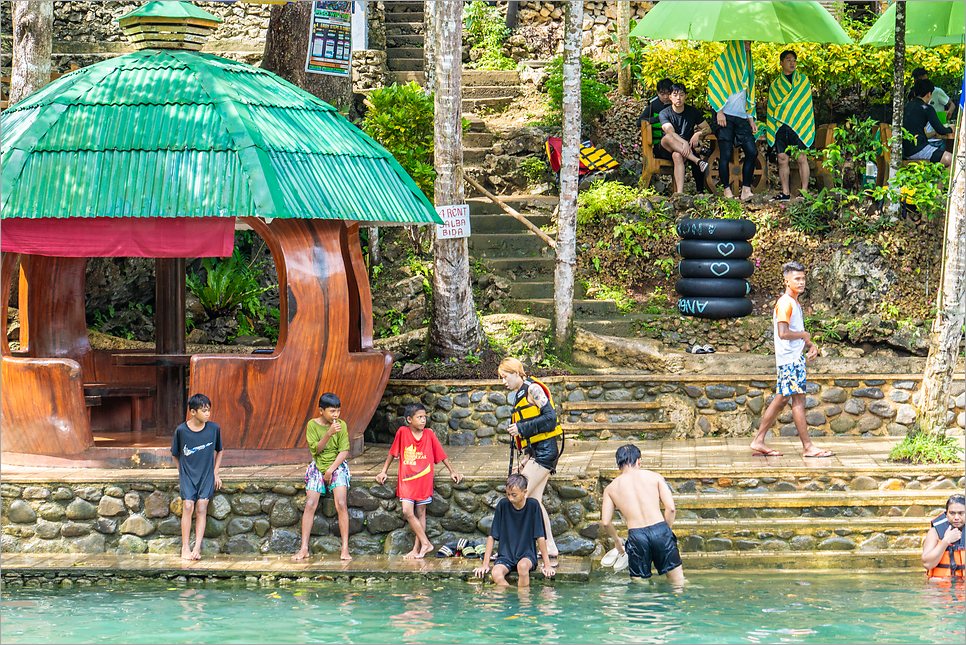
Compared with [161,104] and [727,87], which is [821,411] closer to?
[727,87]

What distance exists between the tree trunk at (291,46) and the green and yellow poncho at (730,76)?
5.40 m

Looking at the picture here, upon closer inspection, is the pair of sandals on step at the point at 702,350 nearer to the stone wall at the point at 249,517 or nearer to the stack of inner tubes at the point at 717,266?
the stack of inner tubes at the point at 717,266

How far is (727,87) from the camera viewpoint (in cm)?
1455

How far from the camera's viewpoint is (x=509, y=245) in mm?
14719

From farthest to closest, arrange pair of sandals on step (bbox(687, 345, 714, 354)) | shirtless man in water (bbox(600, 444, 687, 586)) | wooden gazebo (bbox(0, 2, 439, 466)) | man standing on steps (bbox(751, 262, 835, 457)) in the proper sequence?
1. pair of sandals on step (bbox(687, 345, 714, 354))
2. man standing on steps (bbox(751, 262, 835, 457))
3. wooden gazebo (bbox(0, 2, 439, 466))
4. shirtless man in water (bbox(600, 444, 687, 586))

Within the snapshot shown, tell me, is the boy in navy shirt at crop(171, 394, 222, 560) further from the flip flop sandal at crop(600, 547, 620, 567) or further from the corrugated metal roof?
the flip flop sandal at crop(600, 547, 620, 567)

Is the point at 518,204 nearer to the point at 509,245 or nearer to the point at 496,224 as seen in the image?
the point at 496,224

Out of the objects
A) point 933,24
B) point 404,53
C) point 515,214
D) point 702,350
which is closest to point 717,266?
point 702,350

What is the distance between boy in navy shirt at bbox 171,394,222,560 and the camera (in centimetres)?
888

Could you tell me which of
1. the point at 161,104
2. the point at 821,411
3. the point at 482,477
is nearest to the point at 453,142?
the point at 161,104

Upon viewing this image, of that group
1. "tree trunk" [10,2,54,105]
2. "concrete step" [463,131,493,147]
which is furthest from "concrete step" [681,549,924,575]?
"tree trunk" [10,2,54,105]

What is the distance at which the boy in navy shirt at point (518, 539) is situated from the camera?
832cm

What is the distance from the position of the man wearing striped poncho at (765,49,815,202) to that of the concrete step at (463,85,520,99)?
18.6ft

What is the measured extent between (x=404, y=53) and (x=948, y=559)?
14.6 m
